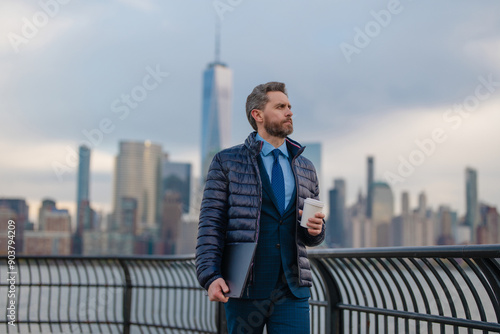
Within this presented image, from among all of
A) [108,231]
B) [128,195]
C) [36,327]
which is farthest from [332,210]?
[36,327]

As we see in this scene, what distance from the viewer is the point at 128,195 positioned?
4860 inches

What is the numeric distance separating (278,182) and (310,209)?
0.30 m

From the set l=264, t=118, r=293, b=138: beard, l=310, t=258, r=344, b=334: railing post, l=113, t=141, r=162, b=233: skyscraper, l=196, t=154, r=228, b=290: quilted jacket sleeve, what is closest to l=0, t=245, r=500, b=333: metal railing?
l=310, t=258, r=344, b=334: railing post

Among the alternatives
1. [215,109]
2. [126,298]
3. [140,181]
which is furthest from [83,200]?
[126,298]

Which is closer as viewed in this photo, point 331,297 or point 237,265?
point 237,265

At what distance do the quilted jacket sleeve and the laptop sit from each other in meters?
0.05

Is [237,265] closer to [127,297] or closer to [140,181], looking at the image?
[127,297]

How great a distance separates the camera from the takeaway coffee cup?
276cm

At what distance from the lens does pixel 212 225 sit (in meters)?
2.92

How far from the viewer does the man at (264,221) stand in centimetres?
284

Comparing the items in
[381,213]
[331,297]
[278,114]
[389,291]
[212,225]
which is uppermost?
[381,213]

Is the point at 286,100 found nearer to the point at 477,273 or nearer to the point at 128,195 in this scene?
the point at 477,273

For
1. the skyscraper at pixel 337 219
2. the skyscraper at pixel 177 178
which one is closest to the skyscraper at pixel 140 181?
the skyscraper at pixel 177 178

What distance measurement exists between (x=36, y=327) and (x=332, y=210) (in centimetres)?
8640
